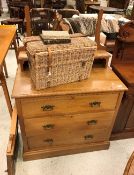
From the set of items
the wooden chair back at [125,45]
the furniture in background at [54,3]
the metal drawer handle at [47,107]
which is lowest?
the metal drawer handle at [47,107]

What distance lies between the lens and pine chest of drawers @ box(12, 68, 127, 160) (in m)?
1.25

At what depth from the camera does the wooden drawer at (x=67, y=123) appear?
4.55 feet

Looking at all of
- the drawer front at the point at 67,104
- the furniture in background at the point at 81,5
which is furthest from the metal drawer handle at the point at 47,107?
the furniture in background at the point at 81,5

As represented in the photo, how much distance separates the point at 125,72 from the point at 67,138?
2.54 feet

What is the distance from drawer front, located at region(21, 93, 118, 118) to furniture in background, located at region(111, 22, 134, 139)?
0.20m

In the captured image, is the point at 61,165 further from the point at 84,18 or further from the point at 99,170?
the point at 84,18

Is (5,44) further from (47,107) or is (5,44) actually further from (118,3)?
(118,3)

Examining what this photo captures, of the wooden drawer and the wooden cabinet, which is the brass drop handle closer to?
the wooden drawer

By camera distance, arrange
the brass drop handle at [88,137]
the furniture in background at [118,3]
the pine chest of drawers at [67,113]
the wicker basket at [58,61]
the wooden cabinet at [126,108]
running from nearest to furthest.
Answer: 1. the wicker basket at [58,61]
2. the pine chest of drawers at [67,113]
3. the wooden cabinet at [126,108]
4. the brass drop handle at [88,137]
5. the furniture in background at [118,3]

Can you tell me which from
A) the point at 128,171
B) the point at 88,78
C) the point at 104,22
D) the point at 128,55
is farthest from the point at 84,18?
the point at 128,171

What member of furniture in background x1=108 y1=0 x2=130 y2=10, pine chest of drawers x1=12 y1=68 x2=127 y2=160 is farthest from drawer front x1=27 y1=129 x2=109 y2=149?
furniture in background x1=108 y1=0 x2=130 y2=10

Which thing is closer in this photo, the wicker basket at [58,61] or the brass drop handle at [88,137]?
the wicker basket at [58,61]

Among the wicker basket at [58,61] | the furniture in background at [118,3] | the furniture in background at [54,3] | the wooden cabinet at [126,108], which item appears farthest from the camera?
the furniture in background at [118,3]

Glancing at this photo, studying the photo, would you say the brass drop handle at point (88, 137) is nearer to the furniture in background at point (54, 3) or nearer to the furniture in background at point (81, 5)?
the furniture in background at point (81, 5)
